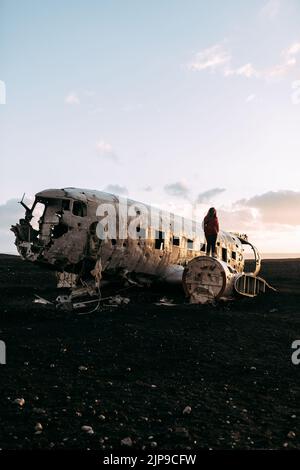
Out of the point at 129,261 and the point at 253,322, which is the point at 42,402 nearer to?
the point at 253,322

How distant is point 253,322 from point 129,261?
5.90 meters

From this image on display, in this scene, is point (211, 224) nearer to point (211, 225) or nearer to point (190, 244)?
point (211, 225)

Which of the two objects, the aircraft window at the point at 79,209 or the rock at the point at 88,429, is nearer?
the rock at the point at 88,429

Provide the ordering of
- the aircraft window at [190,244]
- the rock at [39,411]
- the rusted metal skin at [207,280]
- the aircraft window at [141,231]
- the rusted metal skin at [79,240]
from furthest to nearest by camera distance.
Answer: the aircraft window at [190,244] < the aircraft window at [141,231] < the rusted metal skin at [207,280] < the rusted metal skin at [79,240] < the rock at [39,411]

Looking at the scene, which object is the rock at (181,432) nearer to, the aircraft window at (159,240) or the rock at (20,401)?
the rock at (20,401)

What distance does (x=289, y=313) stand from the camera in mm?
15383

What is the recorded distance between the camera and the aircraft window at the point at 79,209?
1493 centimetres

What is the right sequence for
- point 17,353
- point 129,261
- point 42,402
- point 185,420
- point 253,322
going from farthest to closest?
1. point 129,261
2. point 253,322
3. point 17,353
4. point 42,402
5. point 185,420

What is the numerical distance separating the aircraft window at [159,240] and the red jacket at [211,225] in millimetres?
2138

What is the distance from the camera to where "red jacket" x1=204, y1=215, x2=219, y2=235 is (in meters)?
17.5

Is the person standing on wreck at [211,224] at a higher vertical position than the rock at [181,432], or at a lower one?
higher

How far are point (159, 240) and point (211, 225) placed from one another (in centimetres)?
254

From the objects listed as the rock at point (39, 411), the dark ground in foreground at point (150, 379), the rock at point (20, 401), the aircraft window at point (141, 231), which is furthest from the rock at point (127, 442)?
the aircraft window at point (141, 231)

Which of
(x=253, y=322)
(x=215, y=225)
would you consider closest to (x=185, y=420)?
(x=253, y=322)
